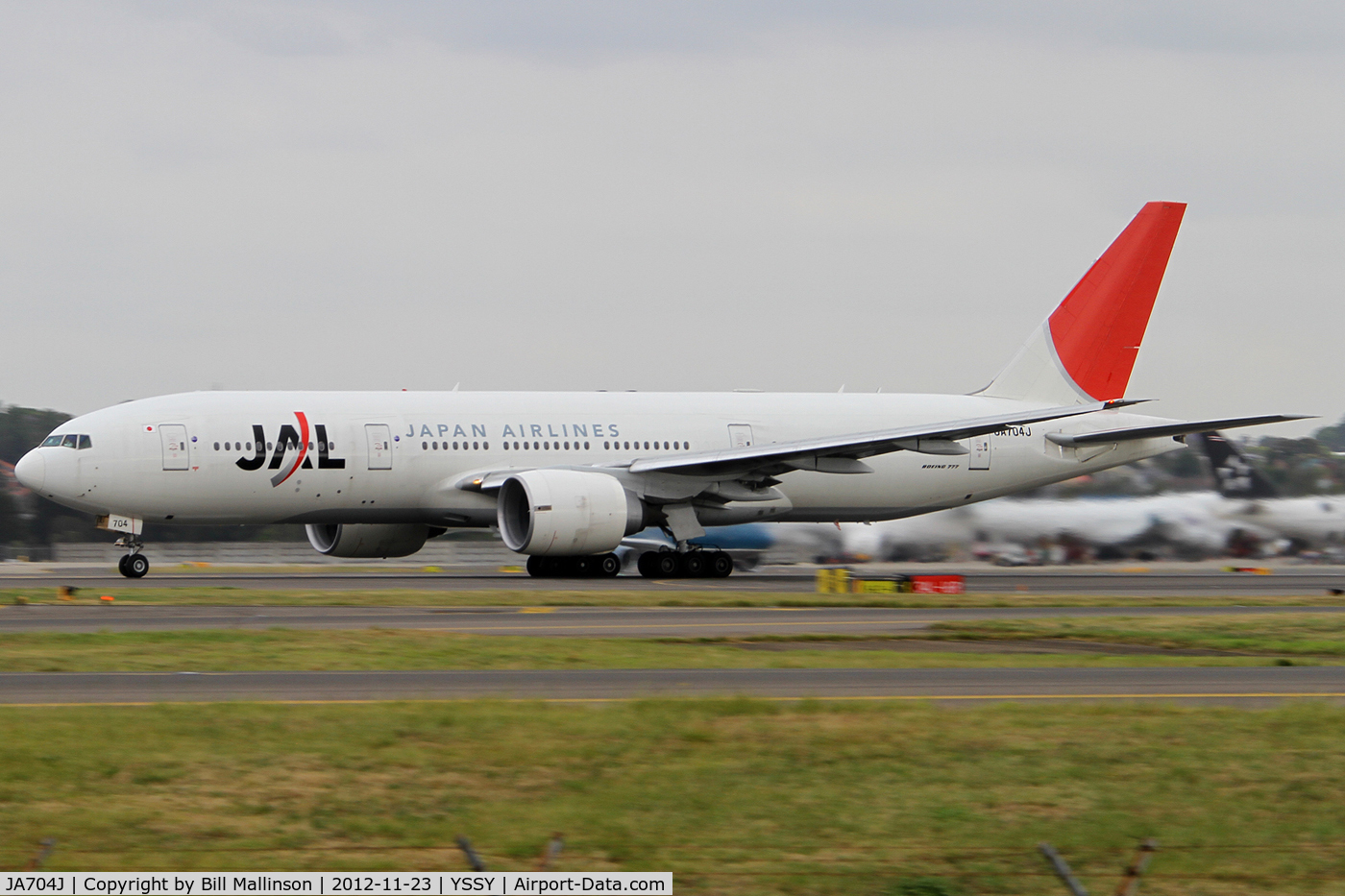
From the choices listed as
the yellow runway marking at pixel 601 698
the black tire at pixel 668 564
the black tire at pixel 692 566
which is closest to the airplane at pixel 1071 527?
the black tire at pixel 692 566

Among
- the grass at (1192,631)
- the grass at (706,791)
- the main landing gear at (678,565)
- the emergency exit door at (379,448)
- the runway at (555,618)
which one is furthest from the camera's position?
the main landing gear at (678,565)

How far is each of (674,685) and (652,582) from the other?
1951 cm

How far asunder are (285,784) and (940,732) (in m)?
5.33

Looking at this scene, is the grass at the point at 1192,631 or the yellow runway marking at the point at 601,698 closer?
the yellow runway marking at the point at 601,698

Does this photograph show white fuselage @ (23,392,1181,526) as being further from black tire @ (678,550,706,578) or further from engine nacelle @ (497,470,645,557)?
black tire @ (678,550,706,578)

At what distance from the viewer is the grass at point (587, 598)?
2797cm

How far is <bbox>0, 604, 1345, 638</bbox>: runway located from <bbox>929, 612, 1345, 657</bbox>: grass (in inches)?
43.3

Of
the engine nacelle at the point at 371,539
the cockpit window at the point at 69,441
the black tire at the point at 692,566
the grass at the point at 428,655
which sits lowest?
the grass at the point at 428,655

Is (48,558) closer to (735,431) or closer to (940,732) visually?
(735,431)

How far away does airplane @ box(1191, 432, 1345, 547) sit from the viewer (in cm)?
4694

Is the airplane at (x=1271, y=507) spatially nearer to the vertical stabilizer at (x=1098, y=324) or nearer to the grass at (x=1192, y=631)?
the vertical stabilizer at (x=1098, y=324)

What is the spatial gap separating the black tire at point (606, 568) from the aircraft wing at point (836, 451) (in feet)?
8.12

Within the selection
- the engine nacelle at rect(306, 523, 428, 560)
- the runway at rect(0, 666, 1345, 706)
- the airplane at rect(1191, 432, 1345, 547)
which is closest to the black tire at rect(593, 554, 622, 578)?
the engine nacelle at rect(306, 523, 428, 560)

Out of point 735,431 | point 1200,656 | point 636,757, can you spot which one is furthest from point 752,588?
point 636,757
